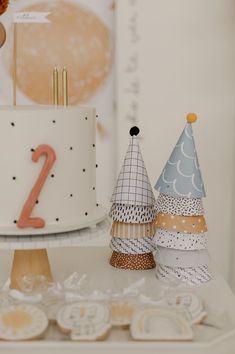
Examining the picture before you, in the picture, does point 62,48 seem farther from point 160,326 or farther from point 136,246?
point 160,326

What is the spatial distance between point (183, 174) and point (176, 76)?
0.62 meters

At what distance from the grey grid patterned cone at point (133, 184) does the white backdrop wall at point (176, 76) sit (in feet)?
1.54

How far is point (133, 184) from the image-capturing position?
1156mm

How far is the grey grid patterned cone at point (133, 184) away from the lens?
1148 millimetres

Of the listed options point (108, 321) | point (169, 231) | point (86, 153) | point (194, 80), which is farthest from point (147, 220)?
point (194, 80)

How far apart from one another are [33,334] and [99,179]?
895 mm

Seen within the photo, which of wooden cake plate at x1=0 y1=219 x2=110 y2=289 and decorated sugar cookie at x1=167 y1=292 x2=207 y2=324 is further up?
wooden cake plate at x1=0 y1=219 x2=110 y2=289

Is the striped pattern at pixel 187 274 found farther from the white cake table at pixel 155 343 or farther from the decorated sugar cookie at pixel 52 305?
the decorated sugar cookie at pixel 52 305

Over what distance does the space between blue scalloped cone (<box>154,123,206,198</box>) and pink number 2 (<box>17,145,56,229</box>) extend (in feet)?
0.81

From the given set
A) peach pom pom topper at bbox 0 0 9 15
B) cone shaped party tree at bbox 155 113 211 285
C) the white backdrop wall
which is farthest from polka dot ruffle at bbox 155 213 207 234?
peach pom pom topper at bbox 0 0 9 15

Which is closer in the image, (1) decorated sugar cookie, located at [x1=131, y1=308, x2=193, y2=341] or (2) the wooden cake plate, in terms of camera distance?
(1) decorated sugar cookie, located at [x1=131, y1=308, x2=193, y2=341]

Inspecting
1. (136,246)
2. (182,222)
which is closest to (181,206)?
(182,222)

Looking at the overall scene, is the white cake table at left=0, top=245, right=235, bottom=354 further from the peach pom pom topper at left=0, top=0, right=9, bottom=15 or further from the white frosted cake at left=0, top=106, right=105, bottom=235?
the peach pom pom topper at left=0, top=0, right=9, bottom=15

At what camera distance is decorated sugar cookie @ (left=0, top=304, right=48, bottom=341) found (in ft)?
2.67
